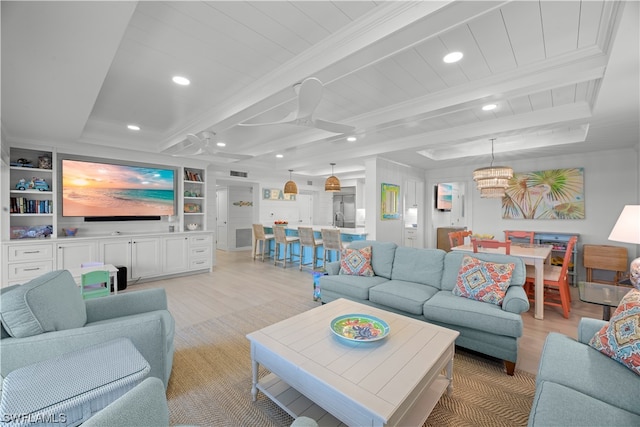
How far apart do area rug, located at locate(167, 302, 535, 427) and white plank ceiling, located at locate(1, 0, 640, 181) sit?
2486 millimetres

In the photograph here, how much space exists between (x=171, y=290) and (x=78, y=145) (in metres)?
2.91

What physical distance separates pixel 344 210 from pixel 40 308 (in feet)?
30.6

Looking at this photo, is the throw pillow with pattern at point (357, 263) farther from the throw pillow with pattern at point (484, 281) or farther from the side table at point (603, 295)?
the side table at point (603, 295)

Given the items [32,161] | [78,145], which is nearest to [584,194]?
[78,145]

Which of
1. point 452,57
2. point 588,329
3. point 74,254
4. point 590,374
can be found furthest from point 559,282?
point 74,254

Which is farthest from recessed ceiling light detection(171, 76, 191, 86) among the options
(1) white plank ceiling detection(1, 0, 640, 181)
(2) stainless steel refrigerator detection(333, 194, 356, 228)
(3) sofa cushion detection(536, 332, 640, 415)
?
(2) stainless steel refrigerator detection(333, 194, 356, 228)

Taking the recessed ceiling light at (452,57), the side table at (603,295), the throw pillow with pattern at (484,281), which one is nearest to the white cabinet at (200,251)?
the throw pillow with pattern at (484,281)

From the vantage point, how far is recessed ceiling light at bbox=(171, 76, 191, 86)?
2783 mm

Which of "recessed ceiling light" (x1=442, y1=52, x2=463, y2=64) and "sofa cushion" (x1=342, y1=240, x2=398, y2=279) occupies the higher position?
"recessed ceiling light" (x1=442, y1=52, x2=463, y2=64)

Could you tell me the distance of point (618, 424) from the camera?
45.1 inches

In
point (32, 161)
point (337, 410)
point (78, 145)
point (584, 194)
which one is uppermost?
point (78, 145)

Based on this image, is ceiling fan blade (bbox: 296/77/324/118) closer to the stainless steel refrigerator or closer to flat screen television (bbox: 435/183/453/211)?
flat screen television (bbox: 435/183/453/211)

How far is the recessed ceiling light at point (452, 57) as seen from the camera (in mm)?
2361

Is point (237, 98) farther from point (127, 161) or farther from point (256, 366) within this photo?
point (127, 161)
